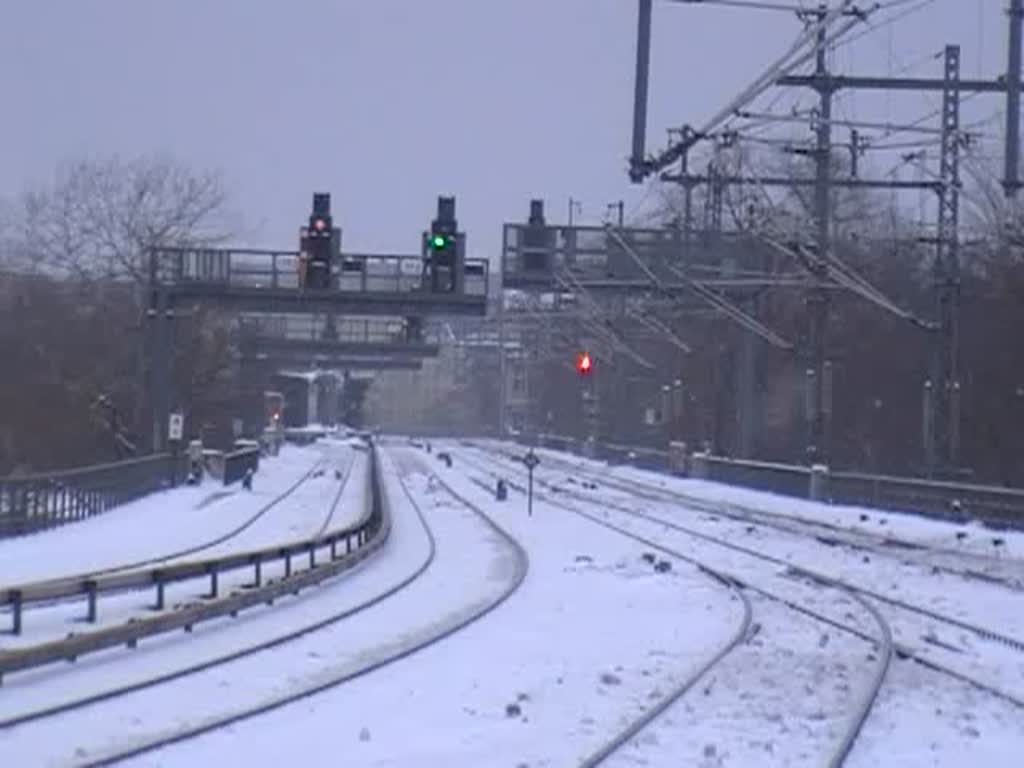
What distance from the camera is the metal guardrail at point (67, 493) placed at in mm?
41406

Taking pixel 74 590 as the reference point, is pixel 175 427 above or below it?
above

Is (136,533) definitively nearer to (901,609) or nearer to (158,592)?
(158,592)

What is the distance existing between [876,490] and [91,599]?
35233 mm

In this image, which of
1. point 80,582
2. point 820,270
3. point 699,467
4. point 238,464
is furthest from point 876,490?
point 80,582

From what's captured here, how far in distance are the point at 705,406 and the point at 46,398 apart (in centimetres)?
3098

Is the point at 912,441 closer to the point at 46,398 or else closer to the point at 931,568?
the point at 46,398

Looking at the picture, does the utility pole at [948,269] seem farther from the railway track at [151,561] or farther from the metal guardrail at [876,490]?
the railway track at [151,561]

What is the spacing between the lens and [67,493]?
4594 centimetres

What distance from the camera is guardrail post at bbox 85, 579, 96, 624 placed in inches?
926

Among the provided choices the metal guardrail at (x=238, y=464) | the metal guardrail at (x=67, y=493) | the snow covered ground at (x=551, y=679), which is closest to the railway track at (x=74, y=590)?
the snow covered ground at (x=551, y=679)

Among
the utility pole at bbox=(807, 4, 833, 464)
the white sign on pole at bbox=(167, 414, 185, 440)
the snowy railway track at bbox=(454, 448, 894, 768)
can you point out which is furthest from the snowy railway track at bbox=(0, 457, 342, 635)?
the utility pole at bbox=(807, 4, 833, 464)

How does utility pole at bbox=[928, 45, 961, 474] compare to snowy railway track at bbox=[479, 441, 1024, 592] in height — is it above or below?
above

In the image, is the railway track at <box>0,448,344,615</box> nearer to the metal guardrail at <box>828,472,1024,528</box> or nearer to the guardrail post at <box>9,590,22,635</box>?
the guardrail post at <box>9,590,22,635</box>

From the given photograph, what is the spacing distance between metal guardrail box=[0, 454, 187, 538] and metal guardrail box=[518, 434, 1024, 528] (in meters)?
18.5
